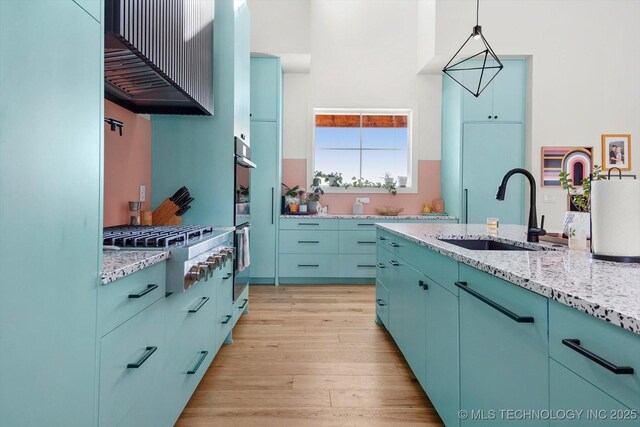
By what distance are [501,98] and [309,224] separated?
9.18 feet

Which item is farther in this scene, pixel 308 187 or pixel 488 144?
pixel 308 187

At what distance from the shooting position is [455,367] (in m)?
1.53

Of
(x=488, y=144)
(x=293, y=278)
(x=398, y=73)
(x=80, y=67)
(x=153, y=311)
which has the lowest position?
(x=293, y=278)

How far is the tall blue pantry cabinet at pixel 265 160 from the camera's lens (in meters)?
4.70

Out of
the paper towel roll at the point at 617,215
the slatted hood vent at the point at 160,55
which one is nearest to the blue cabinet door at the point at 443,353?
the paper towel roll at the point at 617,215

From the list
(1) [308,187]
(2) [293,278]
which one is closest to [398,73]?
(1) [308,187]

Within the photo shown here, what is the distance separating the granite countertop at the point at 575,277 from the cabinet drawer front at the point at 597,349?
0.09ft

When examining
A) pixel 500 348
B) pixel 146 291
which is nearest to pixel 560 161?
pixel 500 348

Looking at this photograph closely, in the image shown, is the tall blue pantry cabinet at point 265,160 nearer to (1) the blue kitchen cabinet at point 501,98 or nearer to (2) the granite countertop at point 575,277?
(1) the blue kitchen cabinet at point 501,98

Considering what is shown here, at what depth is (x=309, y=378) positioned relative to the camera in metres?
2.31

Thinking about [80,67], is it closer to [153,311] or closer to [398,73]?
[153,311]

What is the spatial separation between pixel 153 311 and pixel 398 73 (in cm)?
497

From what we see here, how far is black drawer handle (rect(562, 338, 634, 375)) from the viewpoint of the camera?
669 mm

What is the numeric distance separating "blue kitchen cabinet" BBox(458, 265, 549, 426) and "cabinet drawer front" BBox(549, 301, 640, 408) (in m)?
0.06
